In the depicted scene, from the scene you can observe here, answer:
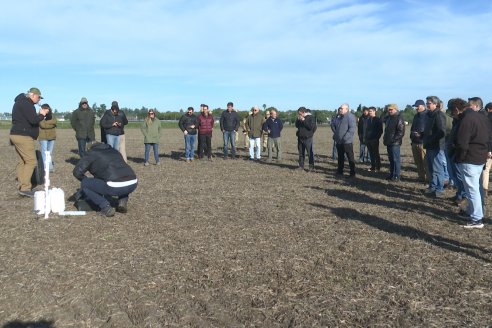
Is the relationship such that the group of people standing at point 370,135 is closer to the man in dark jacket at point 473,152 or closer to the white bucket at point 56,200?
the man in dark jacket at point 473,152

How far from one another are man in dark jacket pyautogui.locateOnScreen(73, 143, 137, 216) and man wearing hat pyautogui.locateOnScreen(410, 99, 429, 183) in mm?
6919

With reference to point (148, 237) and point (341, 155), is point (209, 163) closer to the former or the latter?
point (341, 155)

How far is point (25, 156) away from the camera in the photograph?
8984 millimetres

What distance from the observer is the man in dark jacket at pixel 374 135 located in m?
13.0

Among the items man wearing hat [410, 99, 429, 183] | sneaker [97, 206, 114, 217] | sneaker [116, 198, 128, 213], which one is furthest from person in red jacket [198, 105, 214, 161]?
sneaker [97, 206, 114, 217]

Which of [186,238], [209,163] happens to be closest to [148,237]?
[186,238]

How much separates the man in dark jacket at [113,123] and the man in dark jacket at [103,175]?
6.24 m

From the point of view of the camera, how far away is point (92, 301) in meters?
4.41

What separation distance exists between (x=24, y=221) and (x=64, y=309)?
3652 millimetres

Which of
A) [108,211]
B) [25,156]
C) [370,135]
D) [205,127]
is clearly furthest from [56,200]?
[370,135]

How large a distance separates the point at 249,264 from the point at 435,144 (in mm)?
5818

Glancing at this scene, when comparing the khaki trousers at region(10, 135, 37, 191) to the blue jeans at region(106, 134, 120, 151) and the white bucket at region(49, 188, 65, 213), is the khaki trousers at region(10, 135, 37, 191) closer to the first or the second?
the white bucket at region(49, 188, 65, 213)

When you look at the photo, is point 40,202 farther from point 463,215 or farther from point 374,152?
point 374,152

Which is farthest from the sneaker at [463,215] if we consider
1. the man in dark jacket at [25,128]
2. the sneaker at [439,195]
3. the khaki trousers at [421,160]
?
the man in dark jacket at [25,128]
